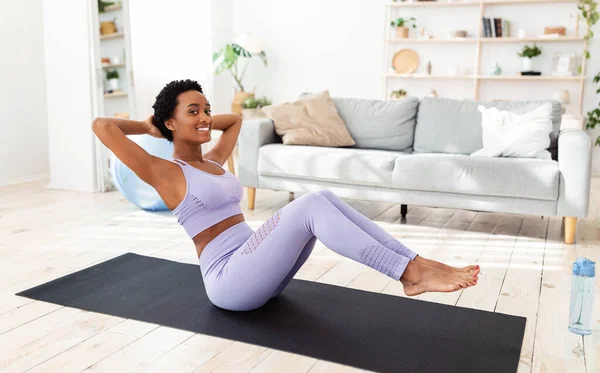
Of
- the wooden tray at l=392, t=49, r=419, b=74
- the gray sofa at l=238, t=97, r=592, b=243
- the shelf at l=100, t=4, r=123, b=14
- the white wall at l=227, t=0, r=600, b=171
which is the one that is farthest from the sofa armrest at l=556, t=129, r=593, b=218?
the shelf at l=100, t=4, r=123, b=14

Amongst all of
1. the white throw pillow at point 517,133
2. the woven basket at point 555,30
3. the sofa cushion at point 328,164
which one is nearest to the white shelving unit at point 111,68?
the sofa cushion at point 328,164

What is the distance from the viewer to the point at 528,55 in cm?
598

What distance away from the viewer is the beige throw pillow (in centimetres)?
427

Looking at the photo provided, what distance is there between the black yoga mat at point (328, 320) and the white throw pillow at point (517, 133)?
1.74 m

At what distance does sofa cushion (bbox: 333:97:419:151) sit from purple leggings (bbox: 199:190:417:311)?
7.59 ft

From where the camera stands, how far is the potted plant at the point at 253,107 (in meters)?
6.41

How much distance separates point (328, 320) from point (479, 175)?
69.4 inches

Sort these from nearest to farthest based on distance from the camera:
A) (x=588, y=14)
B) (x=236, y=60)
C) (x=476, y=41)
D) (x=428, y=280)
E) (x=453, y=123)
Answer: (x=428, y=280) → (x=453, y=123) → (x=588, y=14) → (x=476, y=41) → (x=236, y=60)

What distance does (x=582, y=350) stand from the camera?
2.03m

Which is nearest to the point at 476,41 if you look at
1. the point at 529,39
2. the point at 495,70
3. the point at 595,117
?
the point at 495,70

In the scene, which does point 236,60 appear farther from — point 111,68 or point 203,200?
point 203,200

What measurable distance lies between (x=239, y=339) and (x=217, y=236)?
378 millimetres

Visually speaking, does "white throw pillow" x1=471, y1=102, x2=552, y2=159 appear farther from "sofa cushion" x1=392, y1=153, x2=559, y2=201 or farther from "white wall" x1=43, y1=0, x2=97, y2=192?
"white wall" x1=43, y1=0, x2=97, y2=192

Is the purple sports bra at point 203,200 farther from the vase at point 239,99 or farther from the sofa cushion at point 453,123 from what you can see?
the vase at point 239,99
